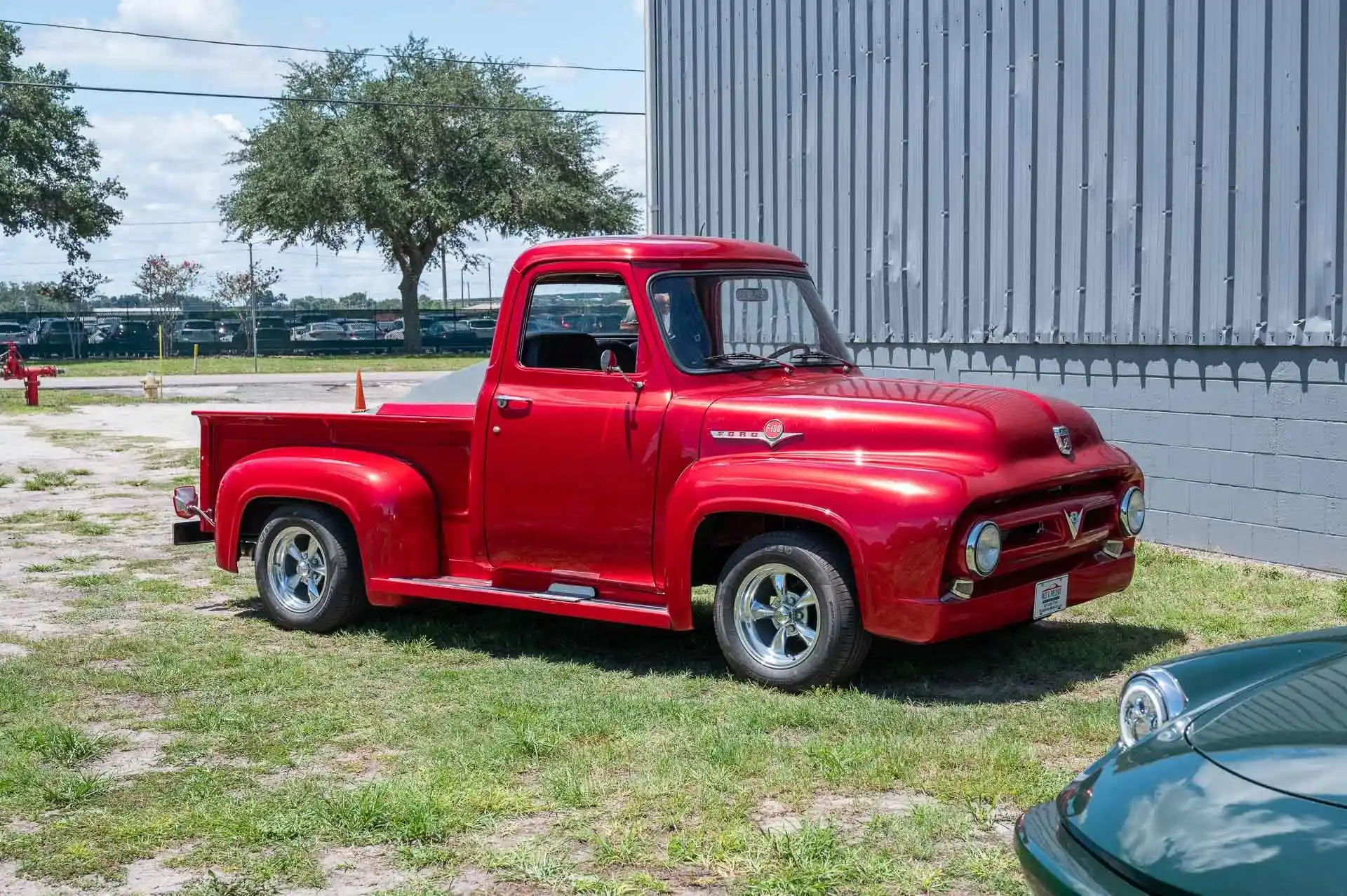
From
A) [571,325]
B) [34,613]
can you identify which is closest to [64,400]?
[34,613]

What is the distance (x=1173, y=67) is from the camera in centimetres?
988

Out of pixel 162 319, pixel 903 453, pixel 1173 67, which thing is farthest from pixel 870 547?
→ pixel 162 319

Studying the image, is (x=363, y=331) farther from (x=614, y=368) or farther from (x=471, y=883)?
(x=471, y=883)

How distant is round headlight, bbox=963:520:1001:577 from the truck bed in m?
2.61

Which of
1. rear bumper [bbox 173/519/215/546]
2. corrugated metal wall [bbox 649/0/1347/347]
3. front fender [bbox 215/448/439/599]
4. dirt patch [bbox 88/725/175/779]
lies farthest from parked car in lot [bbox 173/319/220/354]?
dirt patch [bbox 88/725/175/779]

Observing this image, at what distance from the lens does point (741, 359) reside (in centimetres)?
710

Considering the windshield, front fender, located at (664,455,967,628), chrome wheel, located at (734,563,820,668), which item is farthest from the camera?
the windshield

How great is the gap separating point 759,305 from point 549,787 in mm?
3145

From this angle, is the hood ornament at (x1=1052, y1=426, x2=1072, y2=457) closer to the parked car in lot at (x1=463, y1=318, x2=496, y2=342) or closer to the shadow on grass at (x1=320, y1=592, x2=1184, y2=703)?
the shadow on grass at (x1=320, y1=592, x2=1184, y2=703)

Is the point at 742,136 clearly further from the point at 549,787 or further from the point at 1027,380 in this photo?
the point at 549,787

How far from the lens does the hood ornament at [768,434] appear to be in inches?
256

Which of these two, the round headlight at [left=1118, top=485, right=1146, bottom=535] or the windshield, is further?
the windshield

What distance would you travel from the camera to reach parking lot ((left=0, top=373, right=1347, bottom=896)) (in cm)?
452

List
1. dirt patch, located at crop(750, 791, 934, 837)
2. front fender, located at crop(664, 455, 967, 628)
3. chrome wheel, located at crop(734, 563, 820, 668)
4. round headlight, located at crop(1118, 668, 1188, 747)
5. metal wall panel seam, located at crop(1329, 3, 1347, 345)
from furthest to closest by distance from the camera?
1. metal wall panel seam, located at crop(1329, 3, 1347, 345)
2. chrome wheel, located at crop(734, 563, 820, 668)
3. front fender, located at crop(664, 455, 967, 628)
4. dirt patch, located at crop(750, 791, 934, 837)
5. round headlight, located at crop(1118, 668, 1188, 747)
